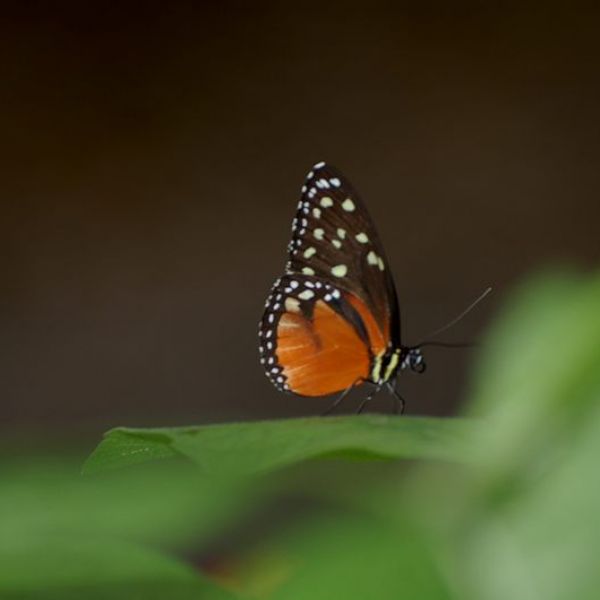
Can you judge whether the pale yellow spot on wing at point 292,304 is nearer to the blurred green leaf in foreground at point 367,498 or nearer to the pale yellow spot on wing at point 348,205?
the pale yellow spot on wing at point 348,205

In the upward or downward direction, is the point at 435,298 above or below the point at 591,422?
above

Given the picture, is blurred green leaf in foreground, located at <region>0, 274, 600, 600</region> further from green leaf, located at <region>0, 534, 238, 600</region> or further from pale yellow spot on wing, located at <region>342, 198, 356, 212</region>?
pale yellow spot on wing, located at <region>342, 198, 356, 212</region>

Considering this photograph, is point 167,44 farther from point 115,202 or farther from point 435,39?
point 435,39

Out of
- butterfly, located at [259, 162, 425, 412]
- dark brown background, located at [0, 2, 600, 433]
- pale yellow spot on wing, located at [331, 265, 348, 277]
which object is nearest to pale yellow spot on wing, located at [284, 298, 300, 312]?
butterfly, located at [259, 162, 425, 412]

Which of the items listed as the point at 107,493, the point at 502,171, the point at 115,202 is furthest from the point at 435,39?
the point at 107,493

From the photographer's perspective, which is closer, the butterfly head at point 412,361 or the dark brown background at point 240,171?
the butterfly head at point 412,361

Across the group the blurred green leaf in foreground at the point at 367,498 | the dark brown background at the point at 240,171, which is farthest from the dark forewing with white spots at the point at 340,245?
the dark brown background at the point at 240,171

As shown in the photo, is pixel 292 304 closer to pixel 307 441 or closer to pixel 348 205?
pixel 348 205

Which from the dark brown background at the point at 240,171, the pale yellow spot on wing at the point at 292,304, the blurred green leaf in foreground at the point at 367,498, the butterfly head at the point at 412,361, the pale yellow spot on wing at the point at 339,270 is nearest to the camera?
the blurred green leaf in foreground at the point at 367,498
